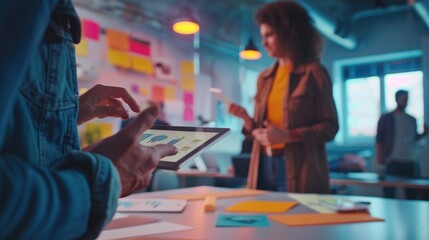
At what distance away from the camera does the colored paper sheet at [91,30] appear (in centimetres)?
372

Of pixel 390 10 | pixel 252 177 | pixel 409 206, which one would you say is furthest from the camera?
pixel 390 10

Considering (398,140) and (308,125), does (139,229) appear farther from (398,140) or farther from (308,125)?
(398,140)

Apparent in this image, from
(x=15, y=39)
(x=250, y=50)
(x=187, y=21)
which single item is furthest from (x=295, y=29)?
(x=250, y=50)

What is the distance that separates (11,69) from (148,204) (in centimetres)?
100

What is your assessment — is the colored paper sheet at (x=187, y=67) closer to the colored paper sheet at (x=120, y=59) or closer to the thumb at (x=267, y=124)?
the colored paper sheet at (x=120, y=59)

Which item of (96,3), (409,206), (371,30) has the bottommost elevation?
(409,206)

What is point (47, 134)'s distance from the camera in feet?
1.54

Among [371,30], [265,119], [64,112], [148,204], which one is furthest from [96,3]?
[371,30]

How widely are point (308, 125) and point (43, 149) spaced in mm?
1459

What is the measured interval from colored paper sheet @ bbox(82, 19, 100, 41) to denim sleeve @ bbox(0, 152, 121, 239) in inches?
140

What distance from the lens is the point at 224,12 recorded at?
18.6 ft

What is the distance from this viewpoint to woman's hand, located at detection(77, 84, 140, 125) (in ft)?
2.21

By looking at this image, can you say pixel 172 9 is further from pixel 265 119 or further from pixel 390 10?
pixel 390 10

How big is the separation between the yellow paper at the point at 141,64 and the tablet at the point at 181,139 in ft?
10.8
